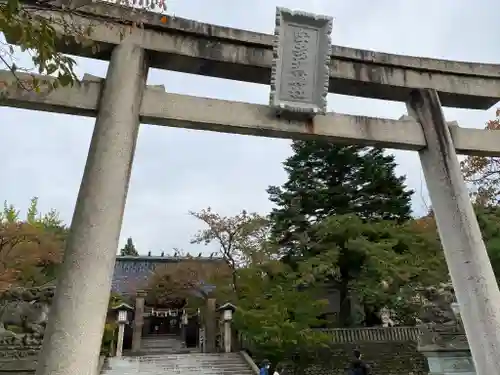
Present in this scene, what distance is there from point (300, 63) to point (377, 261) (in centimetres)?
1185

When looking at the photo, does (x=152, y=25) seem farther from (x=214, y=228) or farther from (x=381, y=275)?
(x=214, y=228)

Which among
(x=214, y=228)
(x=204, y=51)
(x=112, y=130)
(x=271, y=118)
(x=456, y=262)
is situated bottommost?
(x=456, y=262)

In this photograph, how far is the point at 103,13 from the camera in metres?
4.86

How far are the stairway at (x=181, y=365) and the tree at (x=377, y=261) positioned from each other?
4273 mm

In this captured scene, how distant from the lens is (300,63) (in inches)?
212

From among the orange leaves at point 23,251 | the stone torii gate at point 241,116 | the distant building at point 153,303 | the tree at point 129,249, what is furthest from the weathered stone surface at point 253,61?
the tree at point 129,249

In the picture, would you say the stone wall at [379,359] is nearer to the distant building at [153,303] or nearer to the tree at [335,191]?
the tree at [335,191]

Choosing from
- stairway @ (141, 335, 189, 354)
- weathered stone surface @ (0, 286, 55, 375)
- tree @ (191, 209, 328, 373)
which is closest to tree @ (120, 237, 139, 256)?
stairway @ (141, 335, 189, 354)

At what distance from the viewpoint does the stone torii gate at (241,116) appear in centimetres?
400

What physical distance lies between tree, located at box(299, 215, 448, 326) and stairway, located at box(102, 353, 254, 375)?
4.27m

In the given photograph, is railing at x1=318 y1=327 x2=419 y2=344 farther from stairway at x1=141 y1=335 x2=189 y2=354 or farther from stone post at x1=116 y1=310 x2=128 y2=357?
stairway at x1=141 y1=335 x2=189 y2=354

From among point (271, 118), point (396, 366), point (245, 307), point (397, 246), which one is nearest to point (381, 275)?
point (397, 246)

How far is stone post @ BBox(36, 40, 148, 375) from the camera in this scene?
12.3 ft

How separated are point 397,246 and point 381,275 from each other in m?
1.82
